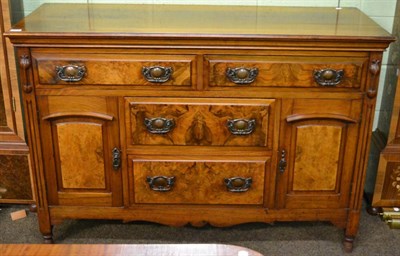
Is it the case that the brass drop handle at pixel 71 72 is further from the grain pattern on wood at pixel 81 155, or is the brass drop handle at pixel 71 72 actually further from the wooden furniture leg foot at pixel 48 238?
the wooden furniture leg foot at pixel 48 238

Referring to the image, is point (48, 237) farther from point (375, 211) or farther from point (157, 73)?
point (375, 211)

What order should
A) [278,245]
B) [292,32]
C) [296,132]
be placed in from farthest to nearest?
[278,245]
[296,132]
[292,32]

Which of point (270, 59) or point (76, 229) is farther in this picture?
point (76, 229)

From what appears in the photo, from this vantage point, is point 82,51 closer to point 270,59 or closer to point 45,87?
point 45,87

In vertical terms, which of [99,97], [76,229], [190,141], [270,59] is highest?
[270,59]

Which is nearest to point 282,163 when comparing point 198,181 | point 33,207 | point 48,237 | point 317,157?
point 317,157

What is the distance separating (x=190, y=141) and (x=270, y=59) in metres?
0.43

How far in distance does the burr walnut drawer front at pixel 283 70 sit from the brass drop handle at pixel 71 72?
0.45 metres

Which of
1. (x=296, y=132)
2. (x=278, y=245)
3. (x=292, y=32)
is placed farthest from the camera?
(x=278, y=245)

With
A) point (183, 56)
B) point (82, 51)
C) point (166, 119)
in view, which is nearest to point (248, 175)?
point (166, 119)

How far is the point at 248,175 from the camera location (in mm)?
2154

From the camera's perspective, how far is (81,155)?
2139 mm

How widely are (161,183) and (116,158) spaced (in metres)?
0.20

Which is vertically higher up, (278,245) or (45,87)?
(45,87)
